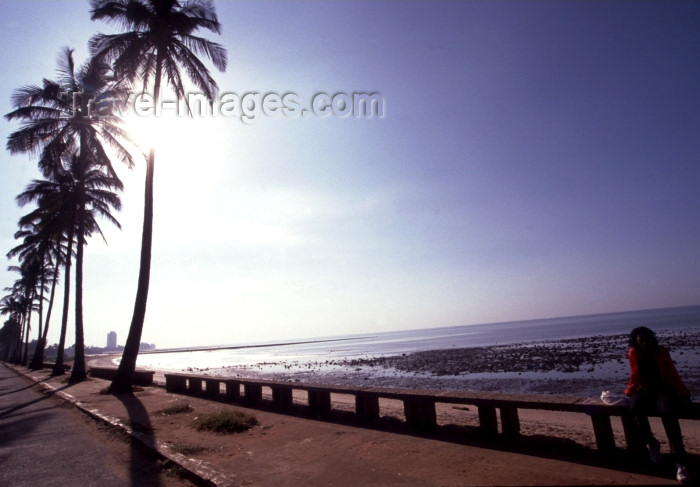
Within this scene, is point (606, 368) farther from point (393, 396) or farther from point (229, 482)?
point (229, 482)

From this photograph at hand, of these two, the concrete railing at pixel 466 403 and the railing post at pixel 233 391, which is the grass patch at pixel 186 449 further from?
the railing post at pixel 233 391

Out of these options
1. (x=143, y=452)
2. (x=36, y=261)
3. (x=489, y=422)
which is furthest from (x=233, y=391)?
(x=36, y=261)

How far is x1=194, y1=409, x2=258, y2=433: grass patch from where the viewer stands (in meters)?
7.10

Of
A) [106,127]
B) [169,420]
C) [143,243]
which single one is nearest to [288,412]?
[169,420]

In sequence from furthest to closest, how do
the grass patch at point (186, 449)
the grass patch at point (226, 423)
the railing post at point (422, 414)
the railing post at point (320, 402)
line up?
the railing post at point (320, 402) < the grass patch at point (226, 423) < the railing post at point (422, 414) < the grass patch at point (186, 449)

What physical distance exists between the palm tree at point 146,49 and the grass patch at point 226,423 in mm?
8174

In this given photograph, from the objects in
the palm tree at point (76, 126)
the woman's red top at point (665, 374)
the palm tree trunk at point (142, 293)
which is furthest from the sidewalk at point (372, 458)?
the palm tree at point (76, 126)

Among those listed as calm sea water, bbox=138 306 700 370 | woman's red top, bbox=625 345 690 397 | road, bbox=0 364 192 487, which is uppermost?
woman's red top, bbox=625 345 690 397

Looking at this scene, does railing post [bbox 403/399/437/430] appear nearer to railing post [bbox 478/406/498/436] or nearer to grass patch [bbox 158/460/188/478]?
railing post [bbox 478/406/498/436]

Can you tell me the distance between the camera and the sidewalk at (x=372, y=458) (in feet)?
13.8

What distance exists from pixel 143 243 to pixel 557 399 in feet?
46.6

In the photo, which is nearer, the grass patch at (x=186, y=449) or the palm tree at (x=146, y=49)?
the grass patch at (x=186, y=449)

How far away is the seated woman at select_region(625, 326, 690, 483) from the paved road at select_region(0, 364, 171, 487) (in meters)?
5.62

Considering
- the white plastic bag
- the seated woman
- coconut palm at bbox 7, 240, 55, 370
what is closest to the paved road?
the white plastic bag
